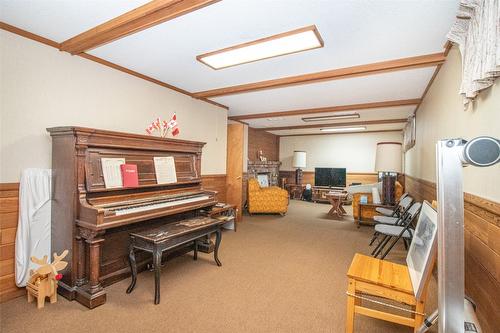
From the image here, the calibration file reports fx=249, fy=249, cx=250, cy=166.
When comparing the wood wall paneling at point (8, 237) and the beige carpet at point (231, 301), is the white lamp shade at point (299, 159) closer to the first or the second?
the beige carpet at point (231, 301)

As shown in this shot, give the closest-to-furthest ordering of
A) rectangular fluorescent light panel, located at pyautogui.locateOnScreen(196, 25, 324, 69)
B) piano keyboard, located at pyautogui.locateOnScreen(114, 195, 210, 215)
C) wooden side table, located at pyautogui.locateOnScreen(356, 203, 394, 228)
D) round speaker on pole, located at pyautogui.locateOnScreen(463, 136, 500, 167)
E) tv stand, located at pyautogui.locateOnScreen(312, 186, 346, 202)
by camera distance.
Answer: round speaker on pole, located at pyautogui.locateOnScreen(463, 136, 500, 167)
rectangular fluorescent light panel, located at pyautogui.locateOnScreen(196, 25, 324, 69)
piano keyboard, located at pyautogui.locateOnScreen(114, 195, 210, 215)
wooden side table, located at pyautogui.locateOnScreen(356, 203, 394, 228)
tv stand, located at pyautogui.locateOnScreen(312, 186, 346, 202)

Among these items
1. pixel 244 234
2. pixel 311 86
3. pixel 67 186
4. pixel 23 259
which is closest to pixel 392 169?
pixel 311 86

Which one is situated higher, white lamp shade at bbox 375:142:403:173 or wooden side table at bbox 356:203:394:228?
white lamp shade at bbox 375:142:403:173

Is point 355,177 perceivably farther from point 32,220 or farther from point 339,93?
point 32,220

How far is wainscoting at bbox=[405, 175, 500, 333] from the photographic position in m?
1.40

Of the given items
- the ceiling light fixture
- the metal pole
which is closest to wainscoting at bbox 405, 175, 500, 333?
the metal pole

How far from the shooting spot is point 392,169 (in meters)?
4.20

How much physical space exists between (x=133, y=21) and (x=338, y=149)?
25.7 feet

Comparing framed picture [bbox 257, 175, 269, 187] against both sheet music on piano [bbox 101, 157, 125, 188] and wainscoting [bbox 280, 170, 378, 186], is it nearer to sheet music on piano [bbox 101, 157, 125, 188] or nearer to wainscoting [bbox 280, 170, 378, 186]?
wainscoting [bbox 280, 170, 378, 186]

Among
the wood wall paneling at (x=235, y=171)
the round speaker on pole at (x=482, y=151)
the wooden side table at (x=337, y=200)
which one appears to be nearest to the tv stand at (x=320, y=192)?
the wooden side table at (x=337, y=200)

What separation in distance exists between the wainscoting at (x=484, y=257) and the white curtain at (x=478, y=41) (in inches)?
28.7

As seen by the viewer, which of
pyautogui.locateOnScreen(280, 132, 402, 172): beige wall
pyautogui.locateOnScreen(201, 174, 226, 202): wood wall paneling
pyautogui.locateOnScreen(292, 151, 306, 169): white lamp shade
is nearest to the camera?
pyautogui.locateOnScreen(201, 174, 226, 202): wood wall paneling

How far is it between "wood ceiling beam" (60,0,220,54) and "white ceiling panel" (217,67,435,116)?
2.26 meters

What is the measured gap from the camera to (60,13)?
2.00m
